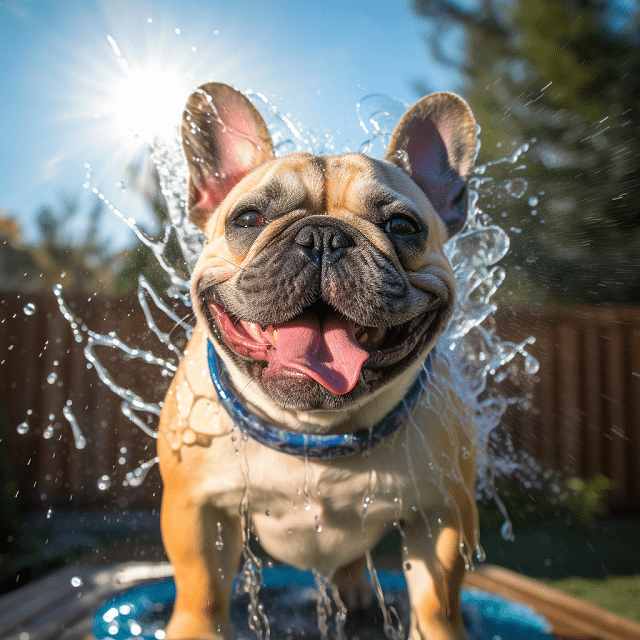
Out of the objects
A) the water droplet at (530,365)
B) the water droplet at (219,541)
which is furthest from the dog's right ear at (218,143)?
the water droplet at (530,365)

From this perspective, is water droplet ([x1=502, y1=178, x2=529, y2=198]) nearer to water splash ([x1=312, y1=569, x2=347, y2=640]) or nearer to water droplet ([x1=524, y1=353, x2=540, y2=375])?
water droplet ([x1=524, y1=353, x2=540, y2=375])

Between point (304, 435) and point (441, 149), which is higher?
point (441, 149)

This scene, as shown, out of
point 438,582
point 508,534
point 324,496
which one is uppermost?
point 324,496

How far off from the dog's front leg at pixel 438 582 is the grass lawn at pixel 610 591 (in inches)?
34.9

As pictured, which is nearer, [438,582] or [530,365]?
[438,582]

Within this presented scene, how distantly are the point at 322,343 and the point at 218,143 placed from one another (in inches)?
29.4

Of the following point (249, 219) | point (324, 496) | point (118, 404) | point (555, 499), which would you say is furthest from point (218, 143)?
point (555, 499)

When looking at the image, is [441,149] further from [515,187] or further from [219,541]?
[219,541]

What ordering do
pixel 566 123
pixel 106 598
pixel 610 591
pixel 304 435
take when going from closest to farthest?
1. pixel 304 435
2. pixel 106 598
3. pixel 610 591
4. pixel 566 123

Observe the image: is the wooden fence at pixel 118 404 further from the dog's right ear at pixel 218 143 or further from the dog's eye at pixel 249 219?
the dog's eye at pixel 249 219

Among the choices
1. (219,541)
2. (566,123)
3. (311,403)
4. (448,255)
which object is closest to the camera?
(311,403)

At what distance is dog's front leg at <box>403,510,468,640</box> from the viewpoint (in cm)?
142

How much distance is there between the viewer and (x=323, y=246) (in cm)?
116

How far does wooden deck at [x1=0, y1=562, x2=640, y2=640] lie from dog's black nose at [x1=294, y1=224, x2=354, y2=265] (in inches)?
49.7
